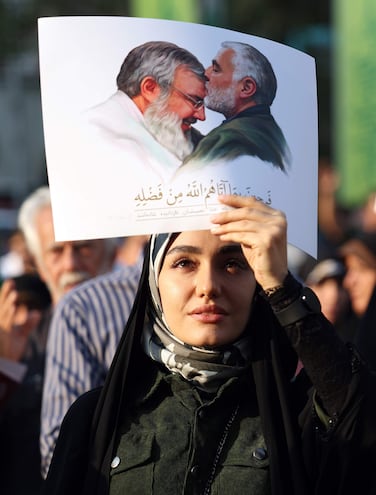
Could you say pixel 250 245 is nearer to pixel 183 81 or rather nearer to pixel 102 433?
pixel 183 81

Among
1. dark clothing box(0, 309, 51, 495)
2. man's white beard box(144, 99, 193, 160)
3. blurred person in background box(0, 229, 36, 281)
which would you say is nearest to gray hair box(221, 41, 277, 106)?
man's white beard box(144, 99, 193, 160)

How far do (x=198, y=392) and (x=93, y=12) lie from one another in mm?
30500

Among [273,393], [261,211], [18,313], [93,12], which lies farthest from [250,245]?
[93,12]

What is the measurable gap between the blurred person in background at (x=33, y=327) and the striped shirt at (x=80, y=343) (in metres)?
0.41

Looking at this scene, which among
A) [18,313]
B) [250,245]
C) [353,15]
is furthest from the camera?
[353,15]

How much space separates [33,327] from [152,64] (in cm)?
346

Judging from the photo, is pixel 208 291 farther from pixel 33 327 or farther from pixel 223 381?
pixel 33 327

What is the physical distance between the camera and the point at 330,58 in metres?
31.4

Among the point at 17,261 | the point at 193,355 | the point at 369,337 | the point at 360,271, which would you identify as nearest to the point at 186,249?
the point at 193,355

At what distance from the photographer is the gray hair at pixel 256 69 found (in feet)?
11.8

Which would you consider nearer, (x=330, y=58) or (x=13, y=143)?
(x=330, y=58)

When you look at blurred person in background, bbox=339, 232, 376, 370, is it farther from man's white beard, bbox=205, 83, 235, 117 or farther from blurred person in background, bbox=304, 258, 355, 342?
man's white beard, bbox=205, 83, 235, 117

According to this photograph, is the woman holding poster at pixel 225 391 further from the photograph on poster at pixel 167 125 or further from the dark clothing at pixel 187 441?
the photograph on poster at pixel 167 125

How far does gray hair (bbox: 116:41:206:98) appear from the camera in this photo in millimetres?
3539
